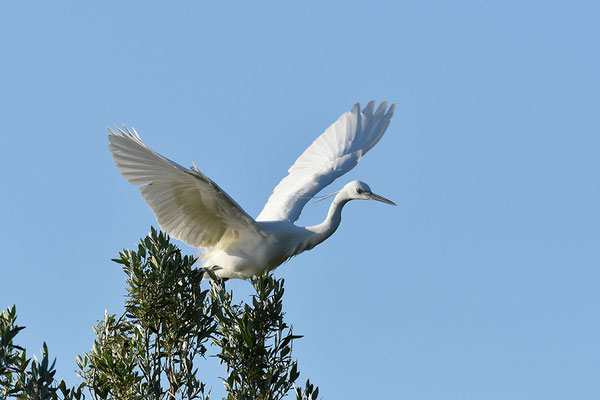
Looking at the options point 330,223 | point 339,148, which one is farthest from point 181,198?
point 339,148

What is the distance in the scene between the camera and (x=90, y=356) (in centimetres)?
750

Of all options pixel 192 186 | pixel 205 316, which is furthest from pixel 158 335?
pixel 192 186

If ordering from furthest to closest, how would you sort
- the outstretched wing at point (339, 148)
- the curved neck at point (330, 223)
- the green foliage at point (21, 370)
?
the outstretched wing at point (339, 148) → the curved neck at point (330, 223) → the green foliage at point (21, 370)

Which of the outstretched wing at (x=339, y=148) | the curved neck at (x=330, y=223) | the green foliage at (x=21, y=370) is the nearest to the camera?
the green foliage at (x=21, y=370)

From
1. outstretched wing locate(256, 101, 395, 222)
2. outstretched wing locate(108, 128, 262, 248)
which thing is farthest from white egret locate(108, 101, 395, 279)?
outstretched wing locate(256, 101, 395, 222)

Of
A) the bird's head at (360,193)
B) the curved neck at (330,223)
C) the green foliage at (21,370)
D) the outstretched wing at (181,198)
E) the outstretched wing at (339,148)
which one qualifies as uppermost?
the outstretched wing at (339,148)

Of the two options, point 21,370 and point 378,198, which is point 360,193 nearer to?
point 378,198

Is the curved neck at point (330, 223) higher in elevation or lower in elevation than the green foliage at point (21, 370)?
higher

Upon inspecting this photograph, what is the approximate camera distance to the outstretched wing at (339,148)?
13.4m

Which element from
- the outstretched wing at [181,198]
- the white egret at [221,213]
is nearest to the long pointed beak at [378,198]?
the white egret at [221,213]

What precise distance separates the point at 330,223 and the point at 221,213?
146cm

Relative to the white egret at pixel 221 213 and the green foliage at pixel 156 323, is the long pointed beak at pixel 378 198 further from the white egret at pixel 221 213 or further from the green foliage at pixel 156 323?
the green foliage at pixel 156 323

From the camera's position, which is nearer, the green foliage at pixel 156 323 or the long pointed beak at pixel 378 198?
the green foliage at pixel 156 323

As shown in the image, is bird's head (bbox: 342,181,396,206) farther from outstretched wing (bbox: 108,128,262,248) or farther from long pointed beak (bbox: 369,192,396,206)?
outstretched wing (bbox: 108,128,262,248)
